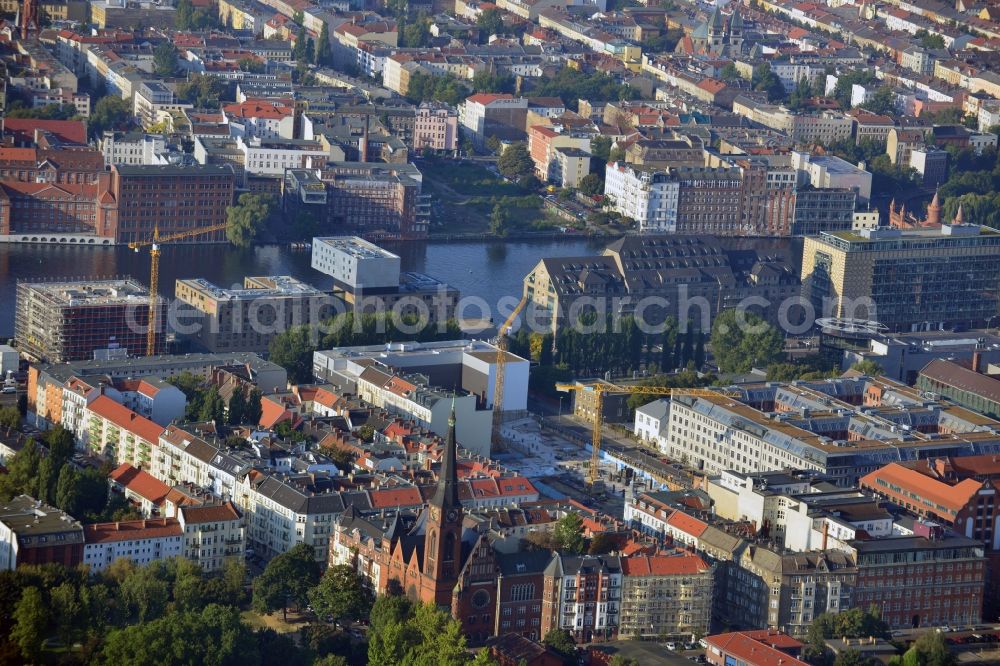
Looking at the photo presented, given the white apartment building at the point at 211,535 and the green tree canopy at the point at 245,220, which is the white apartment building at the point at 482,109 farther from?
the white apartment building at the point at 211,535

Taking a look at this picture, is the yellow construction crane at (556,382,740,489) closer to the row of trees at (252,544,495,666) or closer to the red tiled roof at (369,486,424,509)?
the red tiled roof at (369,486,424,509)

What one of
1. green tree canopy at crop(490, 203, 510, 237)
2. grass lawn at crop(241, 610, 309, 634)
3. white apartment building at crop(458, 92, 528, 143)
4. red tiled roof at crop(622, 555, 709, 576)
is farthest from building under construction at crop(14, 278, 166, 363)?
white apartment building at crop(458, 92, 528, 143)

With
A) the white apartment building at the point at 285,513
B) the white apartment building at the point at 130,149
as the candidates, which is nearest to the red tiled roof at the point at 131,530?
the white apartment building at the point at 285,513

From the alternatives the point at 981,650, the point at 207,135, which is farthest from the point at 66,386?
the point at 207,135

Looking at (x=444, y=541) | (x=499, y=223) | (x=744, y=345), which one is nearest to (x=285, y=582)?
(x=444, y=541)

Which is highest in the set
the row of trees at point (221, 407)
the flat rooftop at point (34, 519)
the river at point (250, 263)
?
the river at point (250, 263)

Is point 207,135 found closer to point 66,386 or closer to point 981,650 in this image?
point 66,386

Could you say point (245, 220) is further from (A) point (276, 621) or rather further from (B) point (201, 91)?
(A) point (276, 621)
